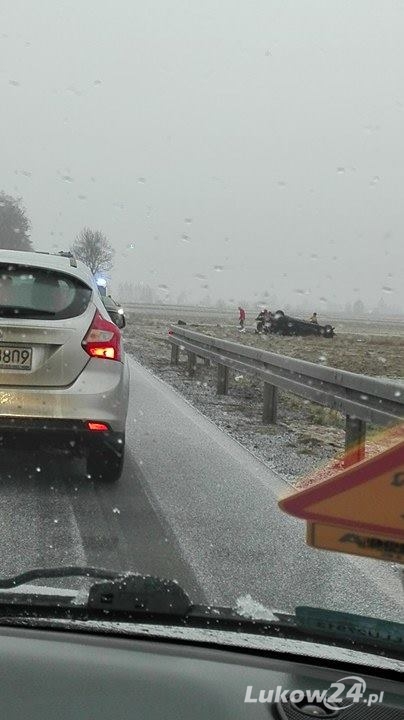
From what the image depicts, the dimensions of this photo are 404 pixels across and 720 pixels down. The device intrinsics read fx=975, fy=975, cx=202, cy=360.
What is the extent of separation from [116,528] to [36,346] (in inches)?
60.9

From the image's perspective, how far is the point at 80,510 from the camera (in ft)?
20.6

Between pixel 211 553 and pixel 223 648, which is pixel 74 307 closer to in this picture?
pixel 211 553

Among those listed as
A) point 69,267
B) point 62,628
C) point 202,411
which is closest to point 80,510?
point 69,267

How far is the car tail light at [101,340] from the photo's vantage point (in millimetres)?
6840

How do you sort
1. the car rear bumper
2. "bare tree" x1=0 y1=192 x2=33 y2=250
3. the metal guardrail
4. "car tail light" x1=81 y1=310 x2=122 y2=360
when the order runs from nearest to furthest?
1. the car rear bumper
2. "car tail light" x1=81 y1=310 x2=122 y2=360
3. the metal guardrail
4. "bare tree" x1=0 y1=192 x2=33 y2=250

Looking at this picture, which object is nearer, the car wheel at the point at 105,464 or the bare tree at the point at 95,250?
the car wheel at the point at 105,464

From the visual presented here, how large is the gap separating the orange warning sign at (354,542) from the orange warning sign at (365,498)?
0.04 feet

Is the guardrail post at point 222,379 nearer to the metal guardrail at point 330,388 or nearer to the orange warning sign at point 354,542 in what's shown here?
the metal guardrail at point 330,388

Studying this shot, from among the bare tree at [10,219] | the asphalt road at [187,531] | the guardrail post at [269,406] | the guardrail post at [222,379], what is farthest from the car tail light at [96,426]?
the bare tree at [10,219]

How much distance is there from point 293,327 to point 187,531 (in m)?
34.4

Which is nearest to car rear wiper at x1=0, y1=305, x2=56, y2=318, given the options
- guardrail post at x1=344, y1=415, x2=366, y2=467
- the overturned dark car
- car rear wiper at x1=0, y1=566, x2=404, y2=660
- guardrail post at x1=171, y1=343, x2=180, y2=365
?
guardrail post at x1=344, y1=415, x2=366, y2=467

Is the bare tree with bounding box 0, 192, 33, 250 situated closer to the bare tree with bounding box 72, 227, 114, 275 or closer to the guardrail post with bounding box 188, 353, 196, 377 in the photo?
the bare tree with bounding box 72, 227, 114, 275

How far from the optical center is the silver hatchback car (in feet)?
21.6

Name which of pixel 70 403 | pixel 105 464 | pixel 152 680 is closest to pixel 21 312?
pixel 70 403
